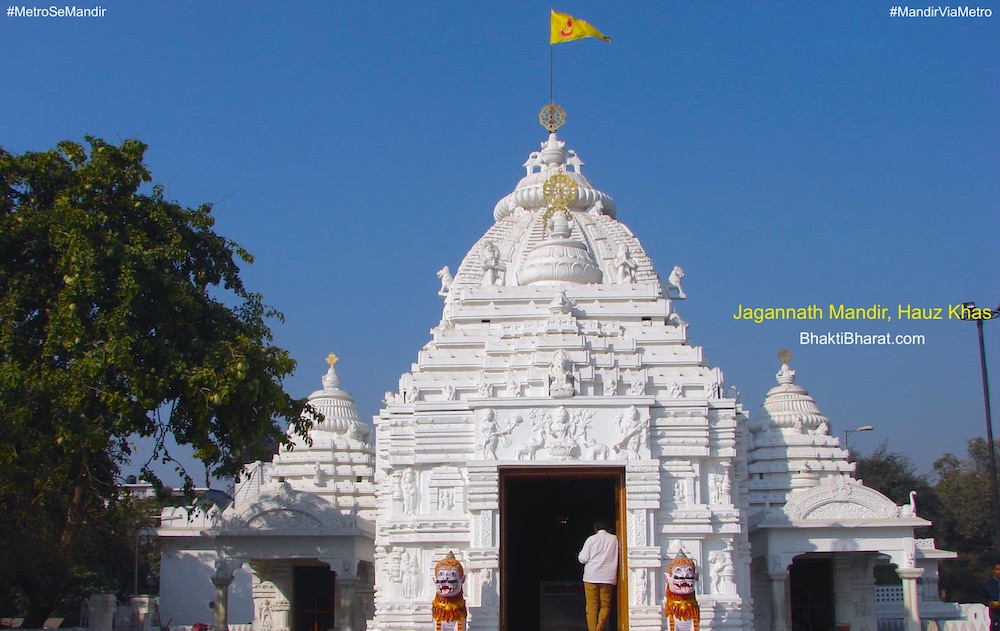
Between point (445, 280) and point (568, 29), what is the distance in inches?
330

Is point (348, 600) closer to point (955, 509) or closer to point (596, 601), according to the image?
point (596, 601)

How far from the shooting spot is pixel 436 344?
2305cm

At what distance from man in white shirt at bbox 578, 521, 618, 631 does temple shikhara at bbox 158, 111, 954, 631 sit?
4.99ft

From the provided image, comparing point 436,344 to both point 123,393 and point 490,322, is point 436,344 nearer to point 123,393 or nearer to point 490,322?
point 490,322

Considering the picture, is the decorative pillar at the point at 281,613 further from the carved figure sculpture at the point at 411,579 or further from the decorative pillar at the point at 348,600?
the carved figure sculpture at the point at 411,579

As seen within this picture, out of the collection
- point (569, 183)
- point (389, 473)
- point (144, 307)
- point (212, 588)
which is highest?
point (569, 183)

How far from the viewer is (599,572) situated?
17.4 metres

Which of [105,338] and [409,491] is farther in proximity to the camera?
[409,491]

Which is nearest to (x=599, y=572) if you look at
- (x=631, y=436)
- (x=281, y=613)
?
(x=631, y=436)

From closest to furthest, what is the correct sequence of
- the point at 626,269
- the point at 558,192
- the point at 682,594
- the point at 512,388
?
the point at 682,594 → the point at 512,388 → the point at 626,269 → the point at 558,192

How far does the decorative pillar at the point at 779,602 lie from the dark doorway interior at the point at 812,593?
2.11 meters

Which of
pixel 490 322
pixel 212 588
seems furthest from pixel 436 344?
pixel 212 588

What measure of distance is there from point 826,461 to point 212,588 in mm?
19461

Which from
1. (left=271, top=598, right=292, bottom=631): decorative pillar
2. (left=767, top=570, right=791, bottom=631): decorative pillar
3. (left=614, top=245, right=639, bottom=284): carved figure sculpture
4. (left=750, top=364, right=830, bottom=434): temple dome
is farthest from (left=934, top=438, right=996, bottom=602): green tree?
(left=271, top=598, right=292, bottom=631): decorative pillar
